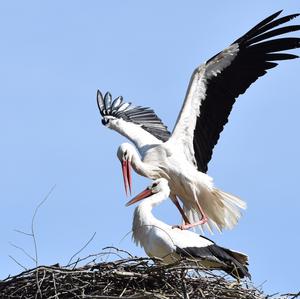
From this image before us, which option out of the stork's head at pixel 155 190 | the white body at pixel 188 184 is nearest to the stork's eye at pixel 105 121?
the white body at pixel 188 184

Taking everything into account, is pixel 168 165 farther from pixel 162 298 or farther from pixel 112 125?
pixel 162 298

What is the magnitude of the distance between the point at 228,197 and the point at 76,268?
131 inches

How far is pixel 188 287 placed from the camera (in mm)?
9992

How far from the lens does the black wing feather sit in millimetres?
13305

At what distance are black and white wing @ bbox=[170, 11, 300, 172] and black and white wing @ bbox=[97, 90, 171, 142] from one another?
1079 mm

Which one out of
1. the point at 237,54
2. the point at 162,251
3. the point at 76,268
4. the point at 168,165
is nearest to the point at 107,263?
the point at 76,268

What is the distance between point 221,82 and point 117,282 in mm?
3924

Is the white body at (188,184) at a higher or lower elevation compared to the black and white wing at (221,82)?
lower

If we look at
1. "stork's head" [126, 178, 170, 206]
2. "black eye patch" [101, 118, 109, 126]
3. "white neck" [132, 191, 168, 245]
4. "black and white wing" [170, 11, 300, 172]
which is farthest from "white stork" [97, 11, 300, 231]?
"white neck" [132, 191, 168, 245]

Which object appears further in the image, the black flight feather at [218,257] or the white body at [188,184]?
the white body at [188,184]

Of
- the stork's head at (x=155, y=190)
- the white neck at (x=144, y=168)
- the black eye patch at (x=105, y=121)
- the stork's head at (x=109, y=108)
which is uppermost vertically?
the stork's head at (x=109, y=108)

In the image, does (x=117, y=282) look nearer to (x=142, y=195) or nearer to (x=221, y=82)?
(x=142, y=195)

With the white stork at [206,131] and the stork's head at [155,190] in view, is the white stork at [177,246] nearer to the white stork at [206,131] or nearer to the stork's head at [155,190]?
the stork's head at [155,190]

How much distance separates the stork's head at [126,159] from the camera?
1297 cm
